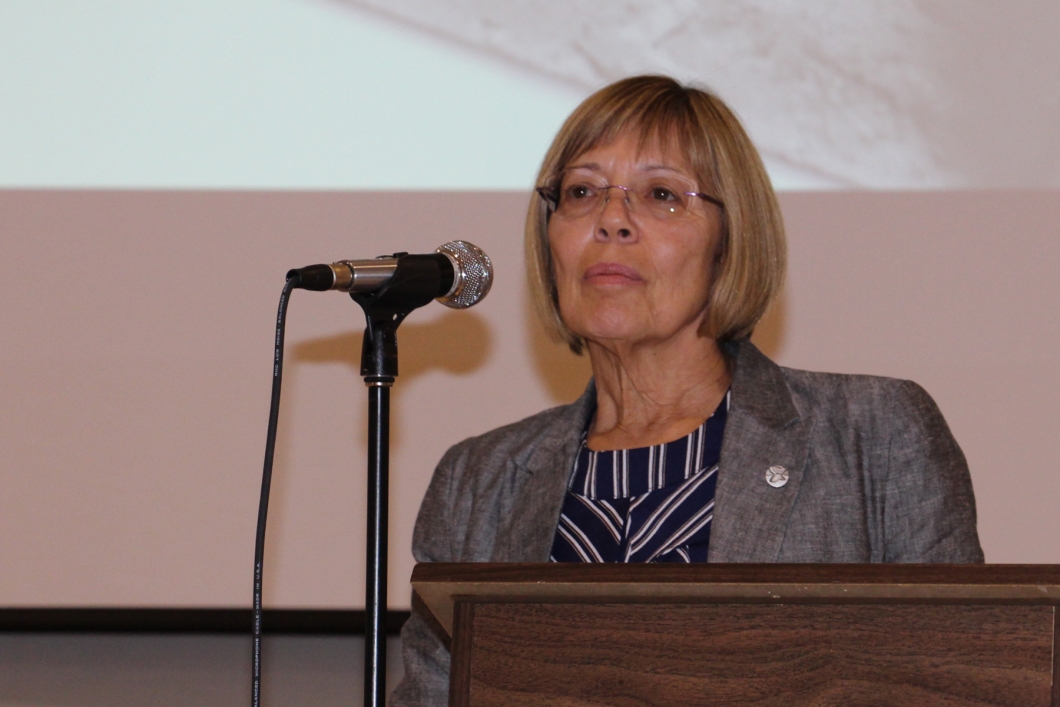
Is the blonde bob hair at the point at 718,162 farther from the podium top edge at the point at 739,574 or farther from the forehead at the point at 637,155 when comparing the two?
the podium top edge at the point at 739,574

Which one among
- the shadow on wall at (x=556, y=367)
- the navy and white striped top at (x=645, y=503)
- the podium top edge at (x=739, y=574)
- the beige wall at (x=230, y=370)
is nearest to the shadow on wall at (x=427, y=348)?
the beige wall at (x=230, y=370)

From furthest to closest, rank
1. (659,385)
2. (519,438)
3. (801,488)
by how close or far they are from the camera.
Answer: (519,438) → (659,385) → (801,488)

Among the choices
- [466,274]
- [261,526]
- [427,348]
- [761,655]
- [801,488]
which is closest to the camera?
[761,655]

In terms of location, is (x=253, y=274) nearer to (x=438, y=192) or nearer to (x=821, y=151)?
(x=438, y=192)

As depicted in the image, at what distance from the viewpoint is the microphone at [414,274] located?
1.46 metres

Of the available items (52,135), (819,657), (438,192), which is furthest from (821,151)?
(819,657)

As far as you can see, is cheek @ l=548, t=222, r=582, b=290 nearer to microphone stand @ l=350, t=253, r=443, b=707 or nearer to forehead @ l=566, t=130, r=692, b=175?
forehead @ l=566, t=130, r=692, b=175

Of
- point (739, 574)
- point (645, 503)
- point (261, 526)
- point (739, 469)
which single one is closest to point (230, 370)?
point (645, 503)

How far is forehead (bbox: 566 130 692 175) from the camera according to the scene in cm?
206

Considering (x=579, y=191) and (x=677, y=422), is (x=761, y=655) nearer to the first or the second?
(x=677, y=422)

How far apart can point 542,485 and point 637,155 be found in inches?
21.8

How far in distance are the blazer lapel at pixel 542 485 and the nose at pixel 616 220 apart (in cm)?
33

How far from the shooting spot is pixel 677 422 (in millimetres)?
2102

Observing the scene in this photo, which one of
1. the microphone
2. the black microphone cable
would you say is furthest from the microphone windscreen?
the black microphone cable
